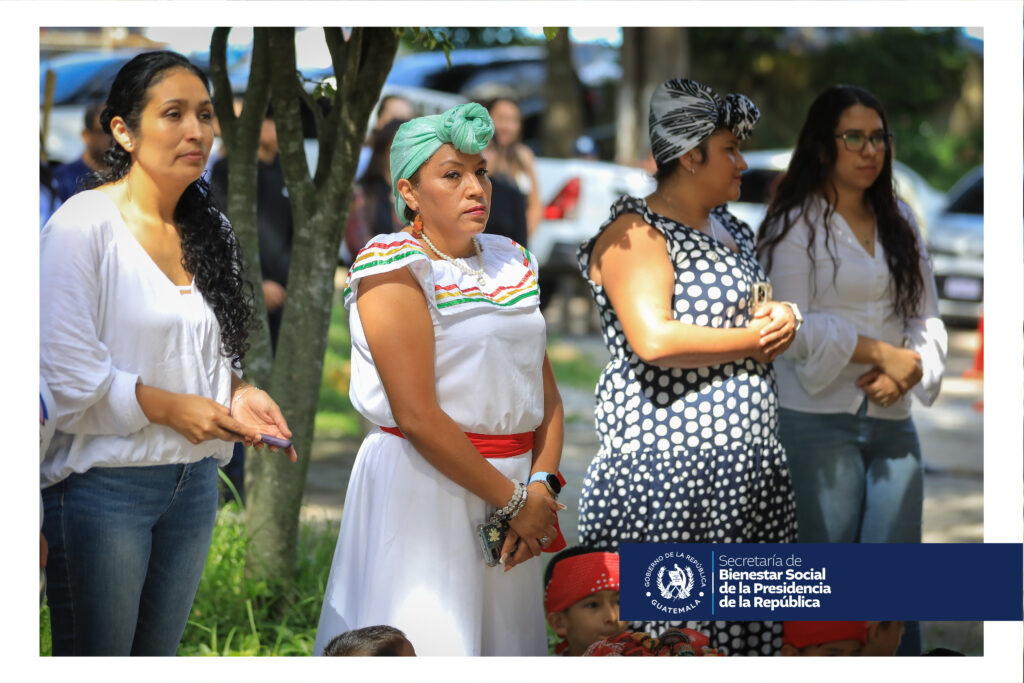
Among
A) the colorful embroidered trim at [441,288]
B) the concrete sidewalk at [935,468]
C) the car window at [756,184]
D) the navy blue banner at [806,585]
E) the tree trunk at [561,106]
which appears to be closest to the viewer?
the colorful embroidered trim at [441,288]

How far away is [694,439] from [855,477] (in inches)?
26.2

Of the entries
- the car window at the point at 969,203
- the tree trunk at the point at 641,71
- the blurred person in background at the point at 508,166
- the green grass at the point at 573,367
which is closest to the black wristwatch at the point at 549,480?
the blurred person in background at the point at 508,166

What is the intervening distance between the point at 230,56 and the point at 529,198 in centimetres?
424

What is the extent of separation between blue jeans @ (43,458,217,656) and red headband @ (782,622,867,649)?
172 centimetres

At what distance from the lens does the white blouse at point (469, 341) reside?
301cm

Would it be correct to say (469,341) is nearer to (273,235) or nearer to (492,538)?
(492,538)

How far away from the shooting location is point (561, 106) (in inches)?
564

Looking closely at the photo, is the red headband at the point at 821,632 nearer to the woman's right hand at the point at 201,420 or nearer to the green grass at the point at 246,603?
the green grass at the point at 246,603

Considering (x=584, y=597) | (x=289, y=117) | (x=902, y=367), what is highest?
(x=289, y=117)

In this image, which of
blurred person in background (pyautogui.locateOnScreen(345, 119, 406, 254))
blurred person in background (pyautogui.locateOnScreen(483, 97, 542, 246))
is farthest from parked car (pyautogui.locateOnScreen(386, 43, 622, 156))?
blurred person in background (pyautogui.locateOnScreen(345, 119, 406, 254))

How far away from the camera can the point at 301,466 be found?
13.8ft

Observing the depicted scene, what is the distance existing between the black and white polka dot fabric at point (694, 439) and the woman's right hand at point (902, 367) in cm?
44

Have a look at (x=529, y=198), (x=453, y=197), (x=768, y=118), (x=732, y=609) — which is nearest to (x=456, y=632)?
(x=732, y=609)

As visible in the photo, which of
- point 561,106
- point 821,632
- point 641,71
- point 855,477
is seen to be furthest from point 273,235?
point 561,106
